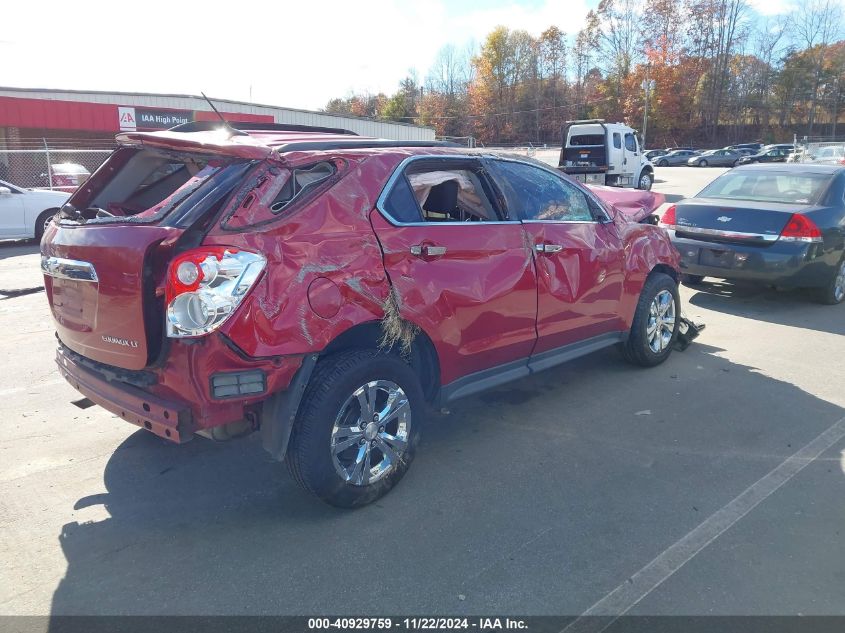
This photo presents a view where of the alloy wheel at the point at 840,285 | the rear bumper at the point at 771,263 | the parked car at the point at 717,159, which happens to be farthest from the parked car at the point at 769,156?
the rear bumper at the point at 771,263

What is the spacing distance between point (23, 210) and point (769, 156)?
43.7m

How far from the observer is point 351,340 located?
11.7 feet

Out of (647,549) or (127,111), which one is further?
(127,111)

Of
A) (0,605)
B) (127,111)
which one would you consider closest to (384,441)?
(0,605)

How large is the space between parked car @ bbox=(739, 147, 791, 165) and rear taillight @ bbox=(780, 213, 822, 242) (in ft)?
131

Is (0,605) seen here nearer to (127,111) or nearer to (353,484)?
(353,484)

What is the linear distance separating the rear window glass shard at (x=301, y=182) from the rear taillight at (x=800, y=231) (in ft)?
20.1

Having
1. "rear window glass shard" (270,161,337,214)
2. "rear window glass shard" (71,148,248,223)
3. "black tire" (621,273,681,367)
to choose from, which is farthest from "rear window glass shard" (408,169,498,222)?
"black tire" (621,273,681,367)

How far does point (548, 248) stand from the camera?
14.9ft

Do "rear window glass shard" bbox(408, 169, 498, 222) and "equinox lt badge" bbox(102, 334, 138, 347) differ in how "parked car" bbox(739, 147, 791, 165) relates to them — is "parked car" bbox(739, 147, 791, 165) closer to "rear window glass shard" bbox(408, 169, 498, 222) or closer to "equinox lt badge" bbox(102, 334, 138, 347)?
"rear window glass shard" bbox(408, 169, 498, 222)

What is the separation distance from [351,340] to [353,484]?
0.75m

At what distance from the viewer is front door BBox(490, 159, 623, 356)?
4.52 metres

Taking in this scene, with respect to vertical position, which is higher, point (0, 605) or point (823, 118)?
point (823, 118)

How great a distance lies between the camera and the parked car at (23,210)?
1335cm
